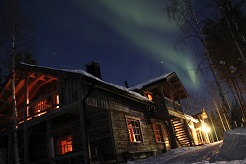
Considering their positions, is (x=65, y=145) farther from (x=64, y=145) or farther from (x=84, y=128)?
(x=84, y=128)

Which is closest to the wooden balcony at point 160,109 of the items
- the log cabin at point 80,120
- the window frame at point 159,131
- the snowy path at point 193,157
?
the log cabin at point 80,120

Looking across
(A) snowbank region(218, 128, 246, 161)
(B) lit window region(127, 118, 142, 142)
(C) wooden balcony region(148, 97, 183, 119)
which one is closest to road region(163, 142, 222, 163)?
(A) snowbank region(218, 128, 246, 161)

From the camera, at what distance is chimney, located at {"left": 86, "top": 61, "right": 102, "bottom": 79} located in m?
15.8

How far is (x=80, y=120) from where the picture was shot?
1017 centimetres

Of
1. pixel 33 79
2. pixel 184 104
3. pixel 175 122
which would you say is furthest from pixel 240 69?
pixel 184 104

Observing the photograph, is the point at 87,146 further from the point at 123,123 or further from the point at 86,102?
the point at 123,123

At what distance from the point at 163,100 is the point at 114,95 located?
18.1ft

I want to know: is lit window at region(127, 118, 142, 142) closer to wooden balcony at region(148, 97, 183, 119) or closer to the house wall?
the house wall

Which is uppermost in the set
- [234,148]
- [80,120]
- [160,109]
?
[160,109]

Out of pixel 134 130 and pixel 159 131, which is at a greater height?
pixel 134 130

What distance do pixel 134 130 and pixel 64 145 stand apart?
5.17 metres

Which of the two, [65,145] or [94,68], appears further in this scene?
[94,68]

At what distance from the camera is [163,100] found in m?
17.4

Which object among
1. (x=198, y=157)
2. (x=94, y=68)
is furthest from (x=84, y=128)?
(x=94, y=68)
